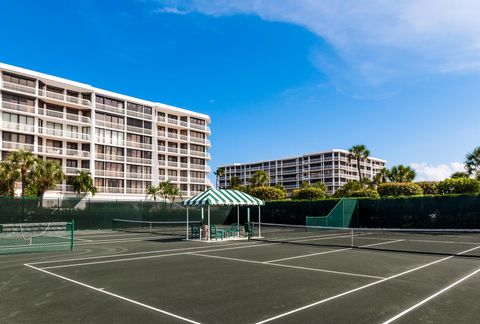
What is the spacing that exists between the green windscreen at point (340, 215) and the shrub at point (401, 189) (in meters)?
4.84

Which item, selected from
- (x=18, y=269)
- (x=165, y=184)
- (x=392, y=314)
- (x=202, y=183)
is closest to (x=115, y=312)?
(x=392, y=314)

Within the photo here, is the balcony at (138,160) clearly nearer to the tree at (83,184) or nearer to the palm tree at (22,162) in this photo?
the tree at (83,184)

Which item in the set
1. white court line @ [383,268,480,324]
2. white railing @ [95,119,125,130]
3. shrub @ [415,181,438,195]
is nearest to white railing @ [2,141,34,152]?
white railing @ [95,119,125,130]

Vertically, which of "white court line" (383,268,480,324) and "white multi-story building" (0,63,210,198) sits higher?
"white multi-story building" (0,63,210,198)

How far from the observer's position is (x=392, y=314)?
828 cm

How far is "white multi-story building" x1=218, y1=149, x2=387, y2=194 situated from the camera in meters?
141

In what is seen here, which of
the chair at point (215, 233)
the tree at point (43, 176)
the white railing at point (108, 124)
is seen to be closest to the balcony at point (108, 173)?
the white railing at point (108, 124)

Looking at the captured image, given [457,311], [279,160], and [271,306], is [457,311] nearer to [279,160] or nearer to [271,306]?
[271,306]

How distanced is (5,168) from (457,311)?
2006 inches

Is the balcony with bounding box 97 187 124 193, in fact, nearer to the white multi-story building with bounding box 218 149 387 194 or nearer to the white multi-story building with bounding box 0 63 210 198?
the white multi-story building with bounding box 0 63 210 198

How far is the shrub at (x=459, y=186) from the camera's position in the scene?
121 ft

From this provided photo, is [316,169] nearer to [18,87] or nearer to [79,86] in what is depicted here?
[79,86]

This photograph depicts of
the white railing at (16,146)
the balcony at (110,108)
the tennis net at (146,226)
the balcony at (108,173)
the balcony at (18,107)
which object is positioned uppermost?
the balcony at (110,108)

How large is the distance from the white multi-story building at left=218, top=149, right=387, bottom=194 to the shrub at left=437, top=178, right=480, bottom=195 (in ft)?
304
